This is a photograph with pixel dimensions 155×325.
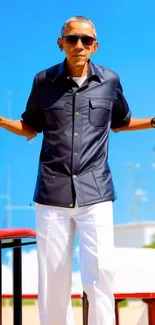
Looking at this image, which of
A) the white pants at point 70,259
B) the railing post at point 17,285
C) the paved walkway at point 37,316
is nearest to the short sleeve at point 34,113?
the white pants at point 70,259

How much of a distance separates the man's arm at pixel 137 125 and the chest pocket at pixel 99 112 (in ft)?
0.45

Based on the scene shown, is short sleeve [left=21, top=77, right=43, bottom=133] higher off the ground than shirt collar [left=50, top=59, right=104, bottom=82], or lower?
lower

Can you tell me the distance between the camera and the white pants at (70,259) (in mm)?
1924

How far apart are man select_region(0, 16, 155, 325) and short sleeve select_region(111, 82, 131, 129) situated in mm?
70

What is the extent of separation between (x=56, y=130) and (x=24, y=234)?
0.58 meters

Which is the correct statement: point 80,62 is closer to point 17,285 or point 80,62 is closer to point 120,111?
point 120,111

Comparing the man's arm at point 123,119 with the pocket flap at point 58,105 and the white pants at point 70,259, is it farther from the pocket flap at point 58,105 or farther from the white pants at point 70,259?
the white pants at point 70,259

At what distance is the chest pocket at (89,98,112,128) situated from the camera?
2.04 meters

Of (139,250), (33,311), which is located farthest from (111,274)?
(33,311)

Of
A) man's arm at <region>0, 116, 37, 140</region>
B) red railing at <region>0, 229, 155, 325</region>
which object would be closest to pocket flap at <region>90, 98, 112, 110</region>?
man's arm at <region>0, 116, 37, 140</region>

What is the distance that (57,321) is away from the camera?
2.01 metres

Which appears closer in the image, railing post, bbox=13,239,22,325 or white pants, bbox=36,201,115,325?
white pants, bbox=36,201,115,325

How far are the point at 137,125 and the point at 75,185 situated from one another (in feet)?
1.15

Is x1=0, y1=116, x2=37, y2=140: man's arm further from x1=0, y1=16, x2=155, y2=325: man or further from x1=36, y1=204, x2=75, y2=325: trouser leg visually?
x1=36, y1=204, x2=75, y2=325: trouser leg
